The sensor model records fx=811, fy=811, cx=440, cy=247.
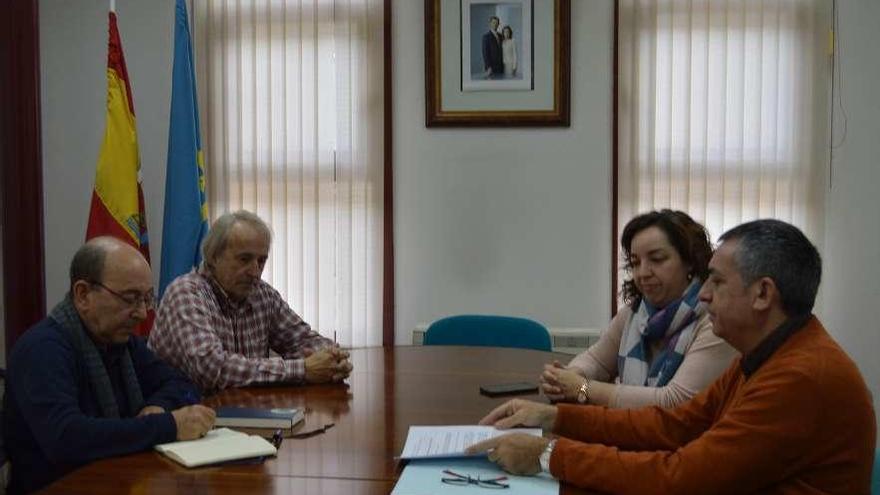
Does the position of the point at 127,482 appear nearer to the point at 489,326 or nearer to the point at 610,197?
the point at 489,326

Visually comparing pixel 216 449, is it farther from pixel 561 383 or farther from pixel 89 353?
pixel 561 383

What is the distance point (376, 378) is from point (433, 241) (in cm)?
156

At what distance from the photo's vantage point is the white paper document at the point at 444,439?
1.65m

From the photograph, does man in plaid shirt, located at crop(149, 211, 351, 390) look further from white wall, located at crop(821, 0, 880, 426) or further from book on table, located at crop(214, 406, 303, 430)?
white wall, located at crop(821, 0, 880, 426)

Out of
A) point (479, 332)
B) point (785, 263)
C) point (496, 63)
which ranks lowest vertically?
point (479, 332)

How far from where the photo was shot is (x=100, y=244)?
1955mm

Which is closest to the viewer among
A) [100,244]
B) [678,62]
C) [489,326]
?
[100,244]

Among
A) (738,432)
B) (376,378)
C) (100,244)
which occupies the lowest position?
(376,378)

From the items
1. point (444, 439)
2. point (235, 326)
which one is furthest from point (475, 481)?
point (235, 326)

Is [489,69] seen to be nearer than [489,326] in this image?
No

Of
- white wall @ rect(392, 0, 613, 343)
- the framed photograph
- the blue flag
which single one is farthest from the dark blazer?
the blue flag

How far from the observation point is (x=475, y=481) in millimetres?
1500

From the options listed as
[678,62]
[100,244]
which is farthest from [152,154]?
[678,62]

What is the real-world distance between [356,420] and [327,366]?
451 mm
